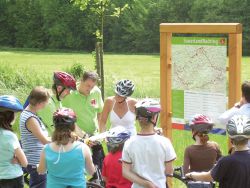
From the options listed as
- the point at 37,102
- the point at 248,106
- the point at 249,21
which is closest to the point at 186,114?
the point at 248,106

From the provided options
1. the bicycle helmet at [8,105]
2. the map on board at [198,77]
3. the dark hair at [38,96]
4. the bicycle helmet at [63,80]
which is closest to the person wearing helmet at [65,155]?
the bicycle helmet at [8,105]

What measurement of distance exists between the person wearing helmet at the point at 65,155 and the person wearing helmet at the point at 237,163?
1.24 meters

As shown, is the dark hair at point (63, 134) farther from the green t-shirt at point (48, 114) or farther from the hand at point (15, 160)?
the green t-shirt at point (48, 114)

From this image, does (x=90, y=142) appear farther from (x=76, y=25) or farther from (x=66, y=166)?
(x=76, y=25)

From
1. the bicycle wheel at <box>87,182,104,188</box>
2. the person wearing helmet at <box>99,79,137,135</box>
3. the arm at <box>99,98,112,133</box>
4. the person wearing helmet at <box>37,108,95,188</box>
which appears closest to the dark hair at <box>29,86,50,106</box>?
the person wearing helmet at <box>37,108,95,188</box>

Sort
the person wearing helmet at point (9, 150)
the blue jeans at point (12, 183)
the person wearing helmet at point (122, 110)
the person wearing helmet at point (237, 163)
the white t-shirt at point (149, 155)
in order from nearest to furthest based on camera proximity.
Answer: the person wearing helmet at point (237, 163) < the white t-shirt at point (149, 155) < the person wearing helmet at point (9, 150) < the blue jeans at point (12, 183) < the person wearing helmet at point (122, 110)

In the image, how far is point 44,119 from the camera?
6441 mm

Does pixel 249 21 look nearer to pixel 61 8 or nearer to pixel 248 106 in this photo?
pixel 61 8

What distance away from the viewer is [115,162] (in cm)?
527

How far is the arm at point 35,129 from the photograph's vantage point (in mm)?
5773

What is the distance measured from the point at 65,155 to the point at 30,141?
1050 mm

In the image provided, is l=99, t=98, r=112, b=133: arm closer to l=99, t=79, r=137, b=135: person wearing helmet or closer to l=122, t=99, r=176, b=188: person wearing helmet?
l=99, t=79, r=137, b=135: person wearing helmet

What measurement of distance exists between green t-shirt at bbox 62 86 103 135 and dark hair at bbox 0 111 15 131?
163 cm

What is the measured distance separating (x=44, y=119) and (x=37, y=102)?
25.6 inches
